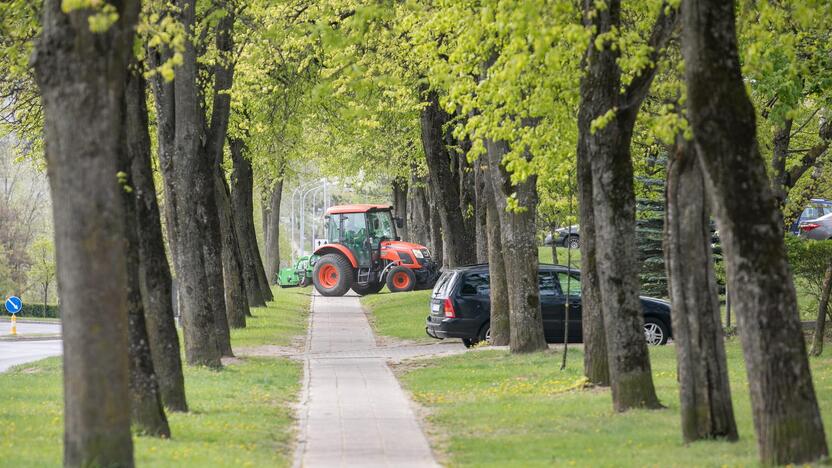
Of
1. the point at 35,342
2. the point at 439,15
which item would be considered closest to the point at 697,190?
the point at 439,15

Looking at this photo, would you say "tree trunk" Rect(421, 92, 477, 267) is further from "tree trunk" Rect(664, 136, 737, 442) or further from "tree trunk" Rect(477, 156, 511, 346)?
"tree trunk" Rect(664, 136, 737, 442)

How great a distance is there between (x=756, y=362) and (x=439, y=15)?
8.68 m

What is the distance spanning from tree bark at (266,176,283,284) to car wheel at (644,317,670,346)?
29.9m

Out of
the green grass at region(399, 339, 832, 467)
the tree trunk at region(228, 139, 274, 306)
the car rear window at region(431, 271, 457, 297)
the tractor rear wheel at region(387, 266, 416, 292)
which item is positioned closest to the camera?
the green grass at region(399, 339, 832, 467)

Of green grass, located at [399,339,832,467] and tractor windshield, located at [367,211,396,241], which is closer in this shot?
green grass, located at [399,339,832,467]

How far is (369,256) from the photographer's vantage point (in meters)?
48.5

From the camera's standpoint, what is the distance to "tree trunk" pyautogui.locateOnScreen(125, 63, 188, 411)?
13.5m

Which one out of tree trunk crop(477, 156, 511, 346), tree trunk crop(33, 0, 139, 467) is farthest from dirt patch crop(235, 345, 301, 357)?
tree trunk crop(33, 0, 139, 467)

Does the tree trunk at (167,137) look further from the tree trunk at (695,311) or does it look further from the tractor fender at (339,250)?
the tractor fender at (339,250)

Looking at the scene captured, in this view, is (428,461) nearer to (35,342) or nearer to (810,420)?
(810,420)

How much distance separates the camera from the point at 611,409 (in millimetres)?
14562

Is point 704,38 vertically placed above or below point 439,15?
below

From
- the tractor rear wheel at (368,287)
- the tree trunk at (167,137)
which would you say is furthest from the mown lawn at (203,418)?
the tractor rear wheel at (368,287)

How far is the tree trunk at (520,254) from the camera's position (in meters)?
22.2
